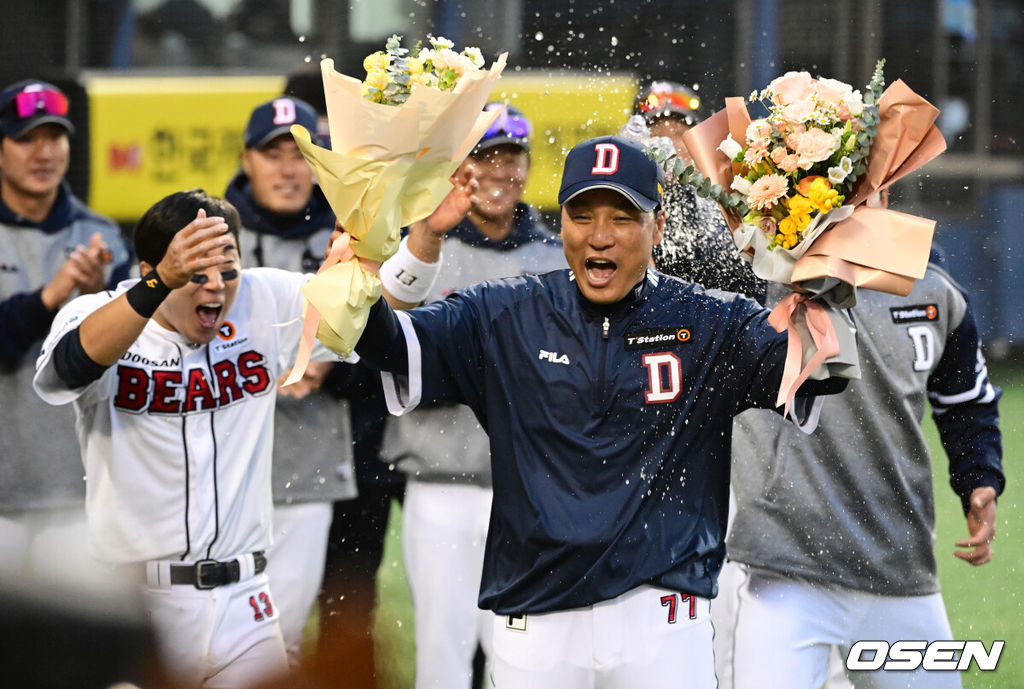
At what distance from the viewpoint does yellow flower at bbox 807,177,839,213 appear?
3471 mm

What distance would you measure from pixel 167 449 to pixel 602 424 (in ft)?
5.16

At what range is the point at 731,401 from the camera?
148 inches

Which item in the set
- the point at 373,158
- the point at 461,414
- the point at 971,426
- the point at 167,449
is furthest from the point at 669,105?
the point at 373,158

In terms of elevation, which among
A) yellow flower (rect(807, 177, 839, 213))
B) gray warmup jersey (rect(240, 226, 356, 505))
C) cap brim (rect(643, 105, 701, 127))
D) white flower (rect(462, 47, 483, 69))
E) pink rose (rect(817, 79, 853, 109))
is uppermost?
cap brim (rect(643, 105, 701, 127))

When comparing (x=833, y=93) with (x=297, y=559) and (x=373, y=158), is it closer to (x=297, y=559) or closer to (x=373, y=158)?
(x=373, y=158)

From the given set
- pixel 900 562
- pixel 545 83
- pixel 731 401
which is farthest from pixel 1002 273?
pixel 731 401

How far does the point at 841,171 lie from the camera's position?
3.47 metres

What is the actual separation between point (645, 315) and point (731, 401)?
0.33 metres

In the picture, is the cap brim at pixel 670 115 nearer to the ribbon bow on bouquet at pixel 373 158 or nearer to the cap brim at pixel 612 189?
the cap brim at pixel 612 189

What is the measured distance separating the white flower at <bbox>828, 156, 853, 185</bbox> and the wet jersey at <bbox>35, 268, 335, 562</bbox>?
83.4 inches

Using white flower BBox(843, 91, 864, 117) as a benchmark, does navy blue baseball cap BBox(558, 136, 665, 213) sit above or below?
below

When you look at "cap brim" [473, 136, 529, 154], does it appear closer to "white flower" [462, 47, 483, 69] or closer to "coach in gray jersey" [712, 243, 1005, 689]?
"coach in gray jersey" [712, 243, 1005, 689]

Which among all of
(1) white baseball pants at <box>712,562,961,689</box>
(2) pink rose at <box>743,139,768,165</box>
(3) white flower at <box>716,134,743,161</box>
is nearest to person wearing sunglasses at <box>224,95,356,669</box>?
(1) white baseball pants at <box>712,562,961,689</box>

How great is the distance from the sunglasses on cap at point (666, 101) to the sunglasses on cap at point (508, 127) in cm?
62
